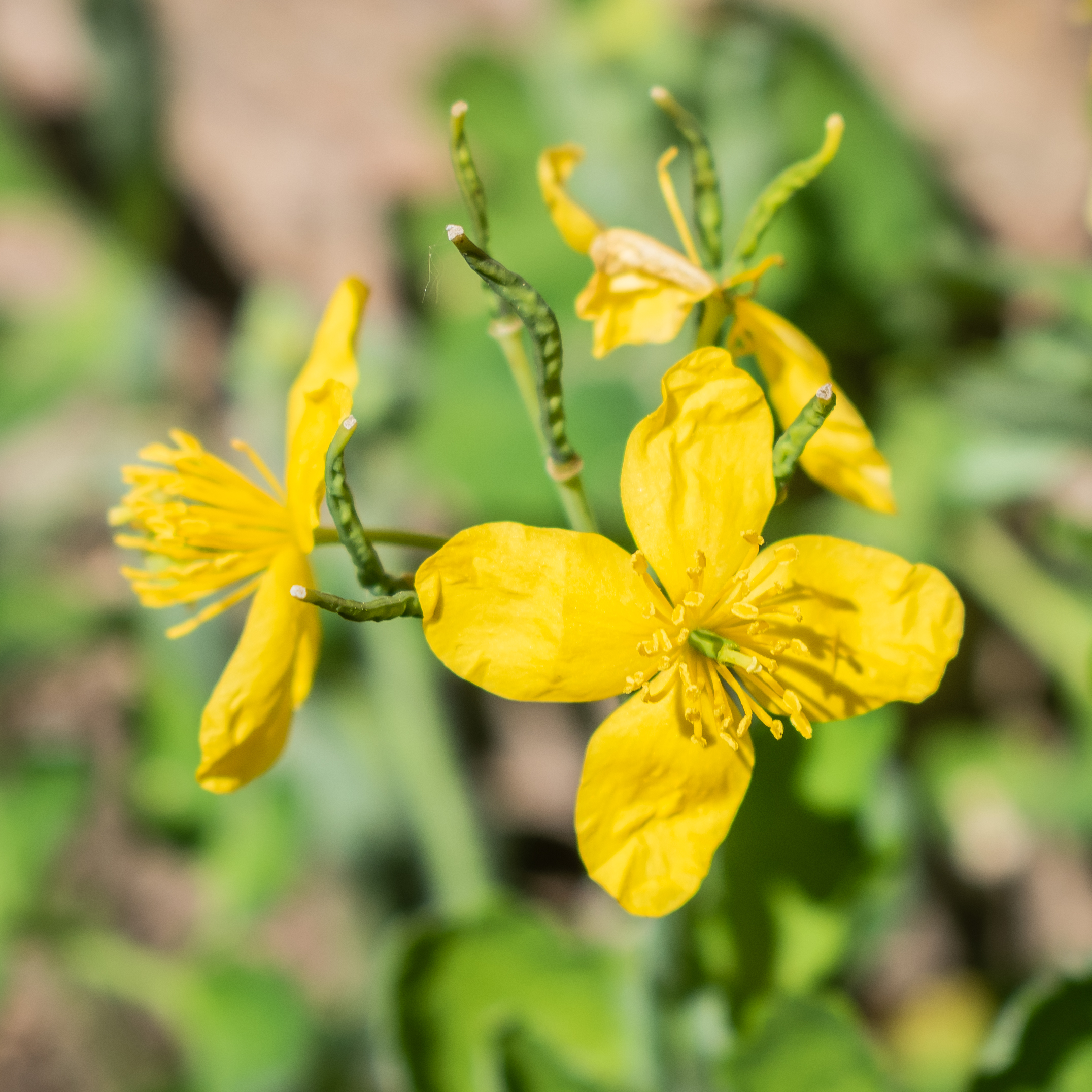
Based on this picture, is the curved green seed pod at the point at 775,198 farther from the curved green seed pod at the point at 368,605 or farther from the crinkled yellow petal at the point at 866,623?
the curved green seed pod at the point at 368,605

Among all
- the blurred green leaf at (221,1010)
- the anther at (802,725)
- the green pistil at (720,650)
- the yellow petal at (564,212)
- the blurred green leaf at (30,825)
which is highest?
A: the yellow petal at (564,212)

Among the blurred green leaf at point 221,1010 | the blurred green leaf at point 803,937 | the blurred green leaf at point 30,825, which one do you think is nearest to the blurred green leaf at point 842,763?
the blurred green leaf at point 803,937

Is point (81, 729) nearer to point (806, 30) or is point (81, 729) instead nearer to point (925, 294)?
point (925, 294)

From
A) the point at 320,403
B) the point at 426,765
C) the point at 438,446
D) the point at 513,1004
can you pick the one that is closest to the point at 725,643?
the point at 320,403

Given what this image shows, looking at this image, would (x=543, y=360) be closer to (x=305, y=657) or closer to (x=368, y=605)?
(x=368, y=605)

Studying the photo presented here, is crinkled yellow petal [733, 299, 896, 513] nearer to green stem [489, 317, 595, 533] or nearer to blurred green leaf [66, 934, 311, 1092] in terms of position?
green stem [489, 317, 595, 533]

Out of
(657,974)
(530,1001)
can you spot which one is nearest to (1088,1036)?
(657,974)
